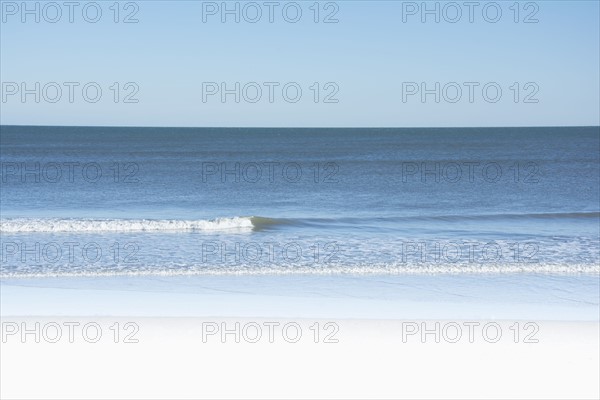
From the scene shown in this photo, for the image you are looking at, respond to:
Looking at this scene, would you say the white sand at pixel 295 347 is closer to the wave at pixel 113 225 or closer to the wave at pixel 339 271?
the wave at pixel 339 271

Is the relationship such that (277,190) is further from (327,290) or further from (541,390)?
(541,390)

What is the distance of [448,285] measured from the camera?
11.5 m

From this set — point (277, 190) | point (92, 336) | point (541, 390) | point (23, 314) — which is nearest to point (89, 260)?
point (23, 314)

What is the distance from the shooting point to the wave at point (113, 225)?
18.0 meters

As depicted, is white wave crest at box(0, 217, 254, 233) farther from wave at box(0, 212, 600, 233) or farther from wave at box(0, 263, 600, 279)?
wave at box(0, 263, 600, 279)

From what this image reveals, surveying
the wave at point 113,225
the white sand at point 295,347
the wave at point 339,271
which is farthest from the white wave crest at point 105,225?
the white sand at point 295,347

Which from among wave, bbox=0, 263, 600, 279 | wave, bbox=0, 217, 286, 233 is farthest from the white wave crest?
wave, bbox=0, 263, 600, 279

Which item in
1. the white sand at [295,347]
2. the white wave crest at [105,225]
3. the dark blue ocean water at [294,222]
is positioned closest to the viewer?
the white sand at [295,347]

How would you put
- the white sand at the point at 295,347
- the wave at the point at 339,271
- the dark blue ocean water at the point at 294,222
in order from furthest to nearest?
the dark blue ocean water at the point at 294,222, the wave at the point at 339,271, the white sand at the point at 295,347

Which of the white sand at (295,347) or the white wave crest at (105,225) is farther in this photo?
the white wave crest at (105,225)

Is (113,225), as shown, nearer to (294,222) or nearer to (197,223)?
(197,223)

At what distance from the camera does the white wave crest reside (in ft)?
59.0

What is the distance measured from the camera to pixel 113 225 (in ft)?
60.1

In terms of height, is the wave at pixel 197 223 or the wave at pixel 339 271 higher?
the wave at pixel 197 223
